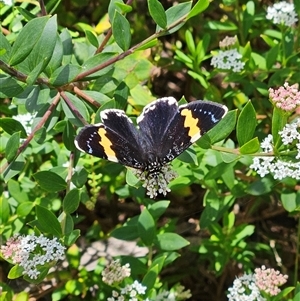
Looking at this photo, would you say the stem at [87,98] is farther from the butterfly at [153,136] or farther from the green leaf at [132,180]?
the green leaf at [132,180]

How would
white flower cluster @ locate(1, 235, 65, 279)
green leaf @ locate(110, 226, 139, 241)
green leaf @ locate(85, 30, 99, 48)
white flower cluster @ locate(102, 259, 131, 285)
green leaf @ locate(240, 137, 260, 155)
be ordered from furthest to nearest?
1. green leaf @ locate(110, 226, 139, 241)
2. green leaf @ locate(85, 30, 99, 48)
3. white flower cluster @ locate(102, 259, 131, 285)
4. white flower cluster @ locate(1, 235, 65, 279)
5. green leaf @ locate(240, 137, 260, 155)

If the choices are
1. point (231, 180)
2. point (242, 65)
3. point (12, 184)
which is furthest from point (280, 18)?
point (12, 184)

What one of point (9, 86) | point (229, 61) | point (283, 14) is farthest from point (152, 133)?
point (283, 14)

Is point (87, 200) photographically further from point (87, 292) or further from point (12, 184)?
point (87, 292)

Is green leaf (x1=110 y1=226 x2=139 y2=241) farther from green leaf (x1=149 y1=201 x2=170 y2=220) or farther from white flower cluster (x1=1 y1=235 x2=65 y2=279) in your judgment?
white flower cluster (x1=1 y1=235 x2=65 y2=279)

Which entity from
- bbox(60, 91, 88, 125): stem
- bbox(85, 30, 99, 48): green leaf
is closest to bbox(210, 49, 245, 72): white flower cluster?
bbox(85, 30, 99, 48): green leaf

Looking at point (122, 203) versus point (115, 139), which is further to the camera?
point (122, 203)

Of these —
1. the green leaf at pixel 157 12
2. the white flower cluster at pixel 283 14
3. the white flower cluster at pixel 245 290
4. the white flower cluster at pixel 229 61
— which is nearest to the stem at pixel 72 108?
the green leaf at pixel 157 12
